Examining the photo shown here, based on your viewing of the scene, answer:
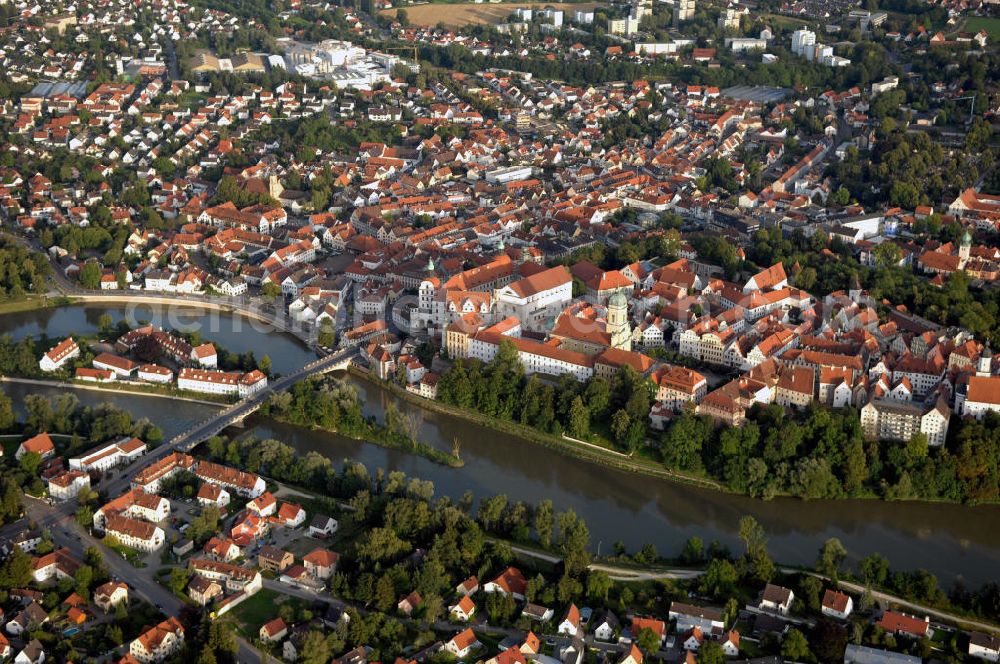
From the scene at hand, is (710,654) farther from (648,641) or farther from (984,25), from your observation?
(984,25)

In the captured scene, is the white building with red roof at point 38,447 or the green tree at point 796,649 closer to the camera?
the green tree at point 796,649

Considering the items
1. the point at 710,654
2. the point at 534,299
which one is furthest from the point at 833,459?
the point at 534,299

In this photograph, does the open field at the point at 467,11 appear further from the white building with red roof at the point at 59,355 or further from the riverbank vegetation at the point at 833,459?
the riverbank vegetation at the point at 833,459

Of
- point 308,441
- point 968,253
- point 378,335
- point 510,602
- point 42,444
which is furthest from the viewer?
point 968,253

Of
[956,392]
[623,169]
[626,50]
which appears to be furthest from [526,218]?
[626,50]

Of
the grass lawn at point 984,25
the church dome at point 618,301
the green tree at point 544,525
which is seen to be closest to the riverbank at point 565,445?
the green tree at point 544,525

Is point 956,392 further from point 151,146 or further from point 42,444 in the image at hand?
point 151,146
